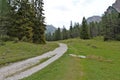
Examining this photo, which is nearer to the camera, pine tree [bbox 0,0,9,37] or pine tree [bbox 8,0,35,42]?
pine tree [bbox 8,0,35,42]

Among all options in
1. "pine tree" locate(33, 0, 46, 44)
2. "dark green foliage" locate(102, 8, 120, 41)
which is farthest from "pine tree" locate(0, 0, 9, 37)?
"dark green foliage" locate(102, 8, 120, 41)

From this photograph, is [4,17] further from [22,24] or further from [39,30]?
[39,30]

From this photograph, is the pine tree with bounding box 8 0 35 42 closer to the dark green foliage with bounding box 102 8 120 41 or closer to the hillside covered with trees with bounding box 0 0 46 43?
the hillside covered with trees with bounding box 0 0 46 43

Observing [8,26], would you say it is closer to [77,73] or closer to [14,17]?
[14,17]

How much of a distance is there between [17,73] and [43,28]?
5620cm

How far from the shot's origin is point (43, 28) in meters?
83.4

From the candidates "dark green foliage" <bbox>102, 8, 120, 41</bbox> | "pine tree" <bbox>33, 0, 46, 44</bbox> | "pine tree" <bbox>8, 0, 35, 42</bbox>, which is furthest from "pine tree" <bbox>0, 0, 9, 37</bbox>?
"dark green foliage" <bbox>102, 8, 120, 41</bbox>

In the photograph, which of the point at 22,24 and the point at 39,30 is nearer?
the point at 22,24

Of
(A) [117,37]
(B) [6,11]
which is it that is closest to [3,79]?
(B) [6,11]

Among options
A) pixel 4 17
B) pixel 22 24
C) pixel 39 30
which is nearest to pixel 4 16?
pixel 4 17

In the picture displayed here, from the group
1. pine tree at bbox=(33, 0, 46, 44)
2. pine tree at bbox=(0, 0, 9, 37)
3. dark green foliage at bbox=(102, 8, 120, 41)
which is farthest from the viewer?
dark green foliage at bbox=(102, 8, 120, 41)

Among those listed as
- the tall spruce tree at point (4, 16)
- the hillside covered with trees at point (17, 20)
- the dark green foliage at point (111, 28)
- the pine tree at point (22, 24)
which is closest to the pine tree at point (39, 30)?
the hillside covered with trees at point (17, 20)

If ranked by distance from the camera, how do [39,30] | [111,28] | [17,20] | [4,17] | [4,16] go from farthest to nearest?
[111,28] → [39,30] → [4,16] → [4,17] → [17,20]

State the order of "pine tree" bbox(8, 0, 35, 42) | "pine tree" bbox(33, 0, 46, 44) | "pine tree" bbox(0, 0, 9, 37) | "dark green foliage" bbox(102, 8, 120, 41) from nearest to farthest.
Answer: "pine tree" bbox(8, 0, 35, 42) < "pine tree" bbox(0, 0, 9, 37) < "pine tree" bbox(33, 0, 46, 44) < "dark green foliage" bbox(102, 8, 120, 41)
